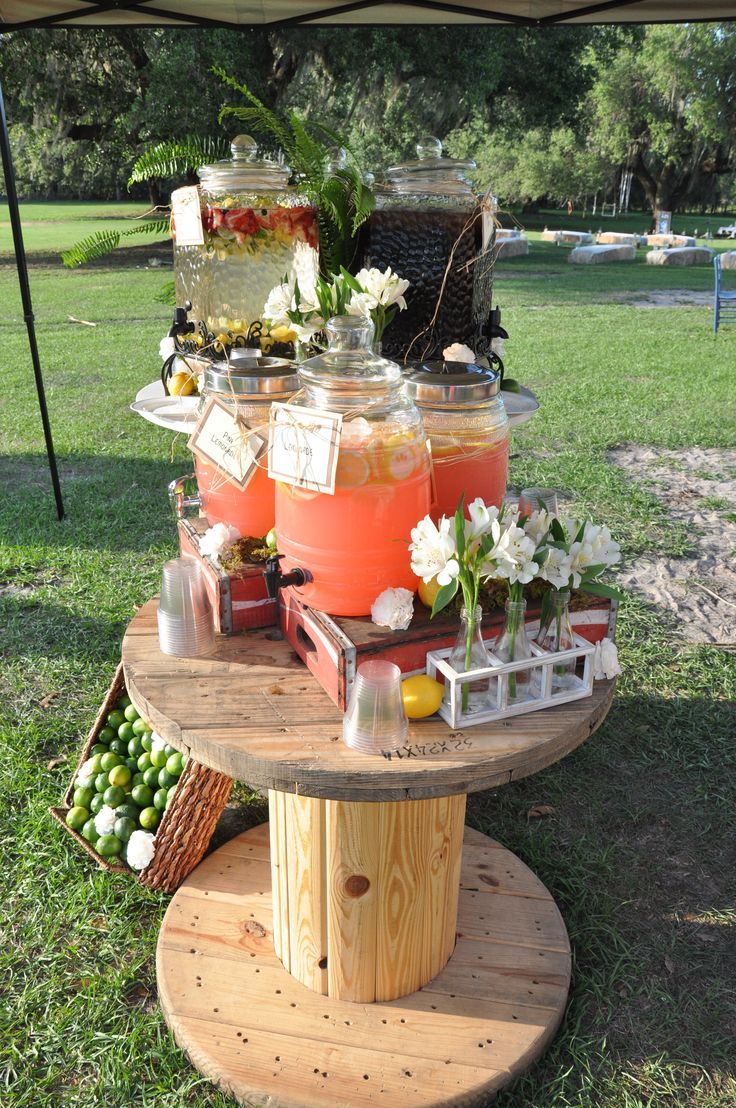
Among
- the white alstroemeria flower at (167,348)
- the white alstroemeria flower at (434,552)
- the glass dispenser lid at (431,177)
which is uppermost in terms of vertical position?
the glass dispenser lid at (431,177)

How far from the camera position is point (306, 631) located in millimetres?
1480

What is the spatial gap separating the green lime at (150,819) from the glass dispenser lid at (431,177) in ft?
5.45

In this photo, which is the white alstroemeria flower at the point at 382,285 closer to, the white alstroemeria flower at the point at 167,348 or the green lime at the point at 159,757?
the white alstroemeria flower at the point at 167,348

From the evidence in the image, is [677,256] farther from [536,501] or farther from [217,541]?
[217,541]

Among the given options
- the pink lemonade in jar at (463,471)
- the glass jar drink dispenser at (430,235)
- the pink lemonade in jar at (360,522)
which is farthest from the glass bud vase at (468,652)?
the glass jar drink dispenser at (430,235)

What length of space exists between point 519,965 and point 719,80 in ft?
102

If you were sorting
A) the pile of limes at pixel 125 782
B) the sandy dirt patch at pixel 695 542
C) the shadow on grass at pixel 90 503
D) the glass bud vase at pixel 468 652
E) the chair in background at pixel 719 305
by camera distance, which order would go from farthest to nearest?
the chair in background at pixel 719 305, the shadow on grass at pixel 90 503, the sandy dirt patch at pixel 695 542, the pile of limes at pixel 125 782, the glass bud vase at pixel 468 652

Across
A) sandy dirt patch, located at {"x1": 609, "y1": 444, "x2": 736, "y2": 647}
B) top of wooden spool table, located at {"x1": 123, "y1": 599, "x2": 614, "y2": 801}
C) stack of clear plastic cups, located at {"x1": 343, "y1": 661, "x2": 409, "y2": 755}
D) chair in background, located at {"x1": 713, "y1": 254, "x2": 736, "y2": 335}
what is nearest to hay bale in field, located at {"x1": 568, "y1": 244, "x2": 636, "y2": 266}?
chair in background, located at {"x1": 713, "y1": 254, "x2": 736, "y2": 335}

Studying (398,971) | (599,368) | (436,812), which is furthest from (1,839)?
(599,368)

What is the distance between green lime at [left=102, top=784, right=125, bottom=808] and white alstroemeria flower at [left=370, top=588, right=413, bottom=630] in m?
1.27

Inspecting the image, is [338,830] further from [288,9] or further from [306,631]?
[288,9]

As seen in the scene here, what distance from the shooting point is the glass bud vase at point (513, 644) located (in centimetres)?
137

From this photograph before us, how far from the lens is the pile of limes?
2.26 metres

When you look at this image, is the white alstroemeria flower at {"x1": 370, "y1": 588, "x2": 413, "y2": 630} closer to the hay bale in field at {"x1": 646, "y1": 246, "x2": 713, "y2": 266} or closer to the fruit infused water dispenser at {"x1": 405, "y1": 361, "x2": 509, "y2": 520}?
the fruit infused water dispenser at {"x1": 405, "y1": 361, "x2": 509, "y2": 520}
